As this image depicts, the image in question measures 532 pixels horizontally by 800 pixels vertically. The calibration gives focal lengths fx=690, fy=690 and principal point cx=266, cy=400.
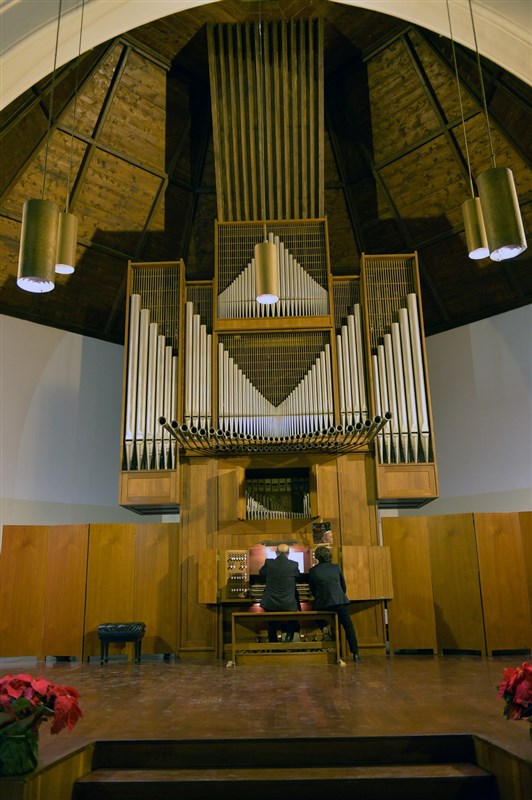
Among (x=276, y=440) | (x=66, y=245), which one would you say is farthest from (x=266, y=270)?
(x=276, y=440)

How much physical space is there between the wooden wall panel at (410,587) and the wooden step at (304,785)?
5219mm

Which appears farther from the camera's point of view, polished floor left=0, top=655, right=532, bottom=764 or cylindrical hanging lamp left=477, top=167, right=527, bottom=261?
polished floor left=0, top=655, right=532, bottom=764

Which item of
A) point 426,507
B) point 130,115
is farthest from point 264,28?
point 426,507

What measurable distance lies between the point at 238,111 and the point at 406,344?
429 centimetres

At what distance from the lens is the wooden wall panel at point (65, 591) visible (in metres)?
9.06

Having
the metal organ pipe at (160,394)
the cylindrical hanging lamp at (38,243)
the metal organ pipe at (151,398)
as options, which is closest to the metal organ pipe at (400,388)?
the metal organ pipe at (160,394)

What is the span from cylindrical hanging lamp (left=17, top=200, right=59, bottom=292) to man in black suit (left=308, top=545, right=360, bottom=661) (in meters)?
4.98

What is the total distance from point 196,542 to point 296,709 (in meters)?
4.77

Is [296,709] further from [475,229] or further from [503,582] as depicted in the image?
[503,582]

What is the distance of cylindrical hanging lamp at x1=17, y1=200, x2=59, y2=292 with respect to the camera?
12.2 ft

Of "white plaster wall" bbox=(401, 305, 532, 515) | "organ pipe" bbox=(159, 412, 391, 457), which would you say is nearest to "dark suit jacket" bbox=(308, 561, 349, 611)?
"organ pipe" bbox=(159, 412, 391, 457)

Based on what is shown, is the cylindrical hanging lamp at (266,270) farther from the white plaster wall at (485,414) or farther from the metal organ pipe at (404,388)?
the white plaster wall at (485,414)

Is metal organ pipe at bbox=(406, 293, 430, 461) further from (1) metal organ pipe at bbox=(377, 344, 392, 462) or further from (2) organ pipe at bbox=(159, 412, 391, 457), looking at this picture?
(2) organ pipe at bbox=(159, 412, 391, 457)

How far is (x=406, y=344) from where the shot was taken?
10.0 metres
